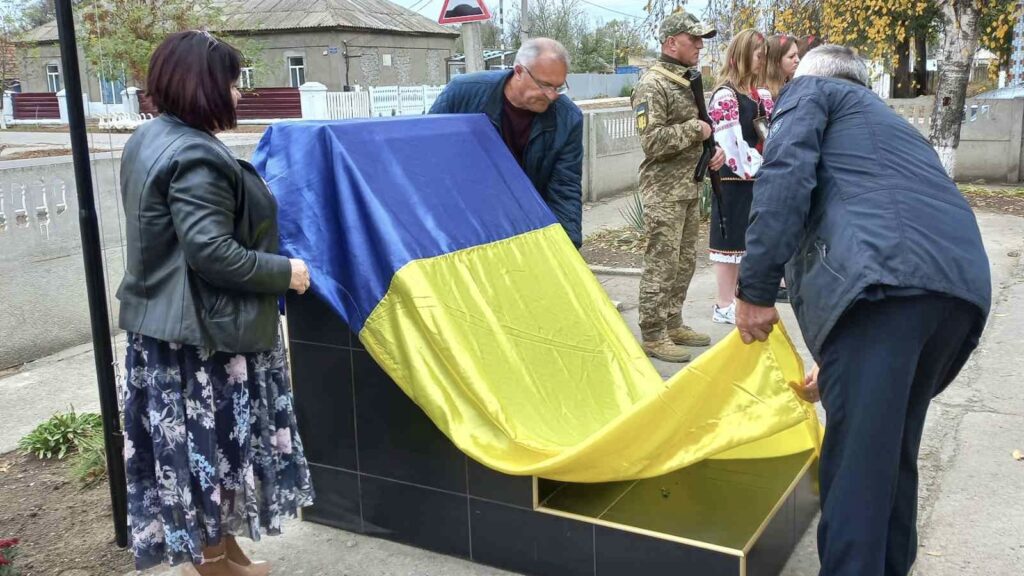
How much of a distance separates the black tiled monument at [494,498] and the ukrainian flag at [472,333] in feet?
0.55

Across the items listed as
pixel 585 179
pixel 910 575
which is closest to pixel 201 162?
pixel 910 575

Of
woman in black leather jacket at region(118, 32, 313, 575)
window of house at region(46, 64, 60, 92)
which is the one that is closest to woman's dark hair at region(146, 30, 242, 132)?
woman in black leather jacket at region(118, 32, 313, 575)

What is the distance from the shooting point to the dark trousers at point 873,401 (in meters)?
2.25

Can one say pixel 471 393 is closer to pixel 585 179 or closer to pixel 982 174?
pixel 585 179

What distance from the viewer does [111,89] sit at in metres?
3.83

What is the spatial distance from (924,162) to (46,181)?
4.80m

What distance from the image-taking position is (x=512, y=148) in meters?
4.07

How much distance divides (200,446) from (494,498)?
0.91m

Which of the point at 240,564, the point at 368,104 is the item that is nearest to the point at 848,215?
the point at 240,564

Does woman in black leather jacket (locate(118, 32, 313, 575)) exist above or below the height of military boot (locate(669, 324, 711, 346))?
above

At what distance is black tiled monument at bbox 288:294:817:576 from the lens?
2.69m

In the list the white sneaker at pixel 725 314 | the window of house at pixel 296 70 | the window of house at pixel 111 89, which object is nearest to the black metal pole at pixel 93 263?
the window of house at pixel 111 89

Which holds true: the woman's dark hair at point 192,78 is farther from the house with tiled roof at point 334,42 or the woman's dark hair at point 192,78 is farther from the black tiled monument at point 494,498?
the house with tiled roof at point 334,42

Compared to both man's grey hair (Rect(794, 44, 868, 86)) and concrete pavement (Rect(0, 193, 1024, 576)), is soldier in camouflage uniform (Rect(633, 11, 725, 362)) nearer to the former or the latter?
concrete pavement (Rect(0, 193, 1024, 576))
